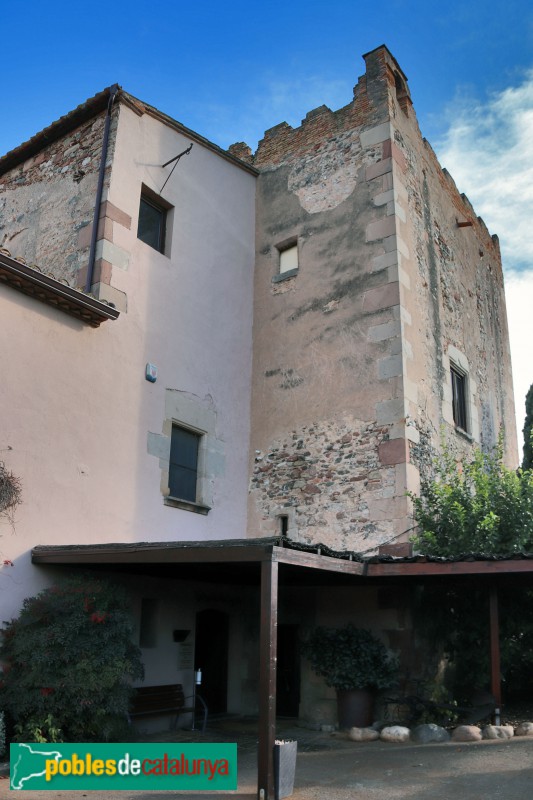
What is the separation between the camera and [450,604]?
9312mm

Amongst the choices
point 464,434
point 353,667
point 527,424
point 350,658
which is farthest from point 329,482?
point 527,424

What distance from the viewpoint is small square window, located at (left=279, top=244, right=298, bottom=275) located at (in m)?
12.1

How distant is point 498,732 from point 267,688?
3.19 meters

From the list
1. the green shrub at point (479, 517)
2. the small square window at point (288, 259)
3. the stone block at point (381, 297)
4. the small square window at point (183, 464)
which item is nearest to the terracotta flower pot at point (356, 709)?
the green shrub at point (479, 517)

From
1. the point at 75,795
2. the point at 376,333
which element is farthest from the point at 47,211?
the point at 75,795

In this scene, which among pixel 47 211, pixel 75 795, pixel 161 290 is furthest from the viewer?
pixel 47 211

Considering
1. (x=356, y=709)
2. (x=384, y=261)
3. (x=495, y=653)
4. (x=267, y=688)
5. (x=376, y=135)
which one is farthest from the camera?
(x=376, y=135)

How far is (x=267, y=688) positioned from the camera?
5.91 meters

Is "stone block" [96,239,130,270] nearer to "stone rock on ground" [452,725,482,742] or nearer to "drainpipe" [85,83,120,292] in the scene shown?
"drainpipe" [85,83,120,292]

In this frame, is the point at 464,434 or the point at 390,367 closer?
the point at 390,367

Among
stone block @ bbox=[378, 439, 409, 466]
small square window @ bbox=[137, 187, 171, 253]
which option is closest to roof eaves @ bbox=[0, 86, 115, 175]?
small square window @ bbox=[137, 187, 171, 253]

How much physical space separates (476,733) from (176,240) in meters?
7.88

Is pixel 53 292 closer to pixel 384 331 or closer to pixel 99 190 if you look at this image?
pixel 99 190

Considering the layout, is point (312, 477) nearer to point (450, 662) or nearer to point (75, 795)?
point (450, 662)
